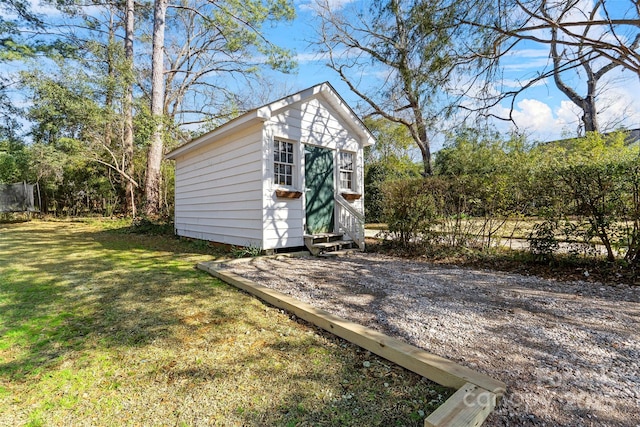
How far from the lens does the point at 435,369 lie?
6.02ft

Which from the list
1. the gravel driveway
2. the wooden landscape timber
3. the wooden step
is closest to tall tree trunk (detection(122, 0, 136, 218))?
the wooden step

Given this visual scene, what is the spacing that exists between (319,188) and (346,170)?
117 centimetres

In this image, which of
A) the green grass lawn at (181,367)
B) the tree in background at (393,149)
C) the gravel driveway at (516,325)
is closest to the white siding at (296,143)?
the gravel driveway at (516,325)

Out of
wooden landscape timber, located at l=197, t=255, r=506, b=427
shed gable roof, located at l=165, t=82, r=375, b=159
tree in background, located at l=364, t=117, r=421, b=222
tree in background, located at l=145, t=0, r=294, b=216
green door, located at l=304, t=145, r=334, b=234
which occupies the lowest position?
wooden landscape timber, located at l=197, t=255, r=506, b=427

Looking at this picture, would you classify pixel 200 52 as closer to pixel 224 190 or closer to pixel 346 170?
pixel 224 190

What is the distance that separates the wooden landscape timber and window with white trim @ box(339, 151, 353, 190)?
16.4 feet

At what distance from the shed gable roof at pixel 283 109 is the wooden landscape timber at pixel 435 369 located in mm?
3927

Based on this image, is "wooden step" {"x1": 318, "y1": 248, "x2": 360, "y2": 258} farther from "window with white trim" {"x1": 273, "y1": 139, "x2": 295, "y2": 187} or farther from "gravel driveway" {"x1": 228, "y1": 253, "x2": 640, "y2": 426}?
"window with white trim" {"x1": 273, "y1": 139, "x2": 295, "y2": 187}

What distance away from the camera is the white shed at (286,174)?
606 cm

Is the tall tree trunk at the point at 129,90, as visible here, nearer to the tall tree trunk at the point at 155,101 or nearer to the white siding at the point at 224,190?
the tall tree trunk at the point at 155,101

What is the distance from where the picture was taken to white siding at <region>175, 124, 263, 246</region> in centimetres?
617

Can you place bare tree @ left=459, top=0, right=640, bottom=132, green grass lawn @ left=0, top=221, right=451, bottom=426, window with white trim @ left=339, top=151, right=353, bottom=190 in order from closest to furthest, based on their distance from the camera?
green grass lawn @ left=0, top=221, right=451, bottom=426, bare tree @ left=459, top=0, right=640, bottom=132, window with white trim @ left=339, top=151, right=353, bottom=190

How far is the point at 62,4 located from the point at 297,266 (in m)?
16.2

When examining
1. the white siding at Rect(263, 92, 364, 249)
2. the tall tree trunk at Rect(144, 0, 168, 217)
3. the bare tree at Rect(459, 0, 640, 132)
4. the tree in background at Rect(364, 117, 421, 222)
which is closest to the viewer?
the bare tree at Rect(459, 0, 640, 132)
